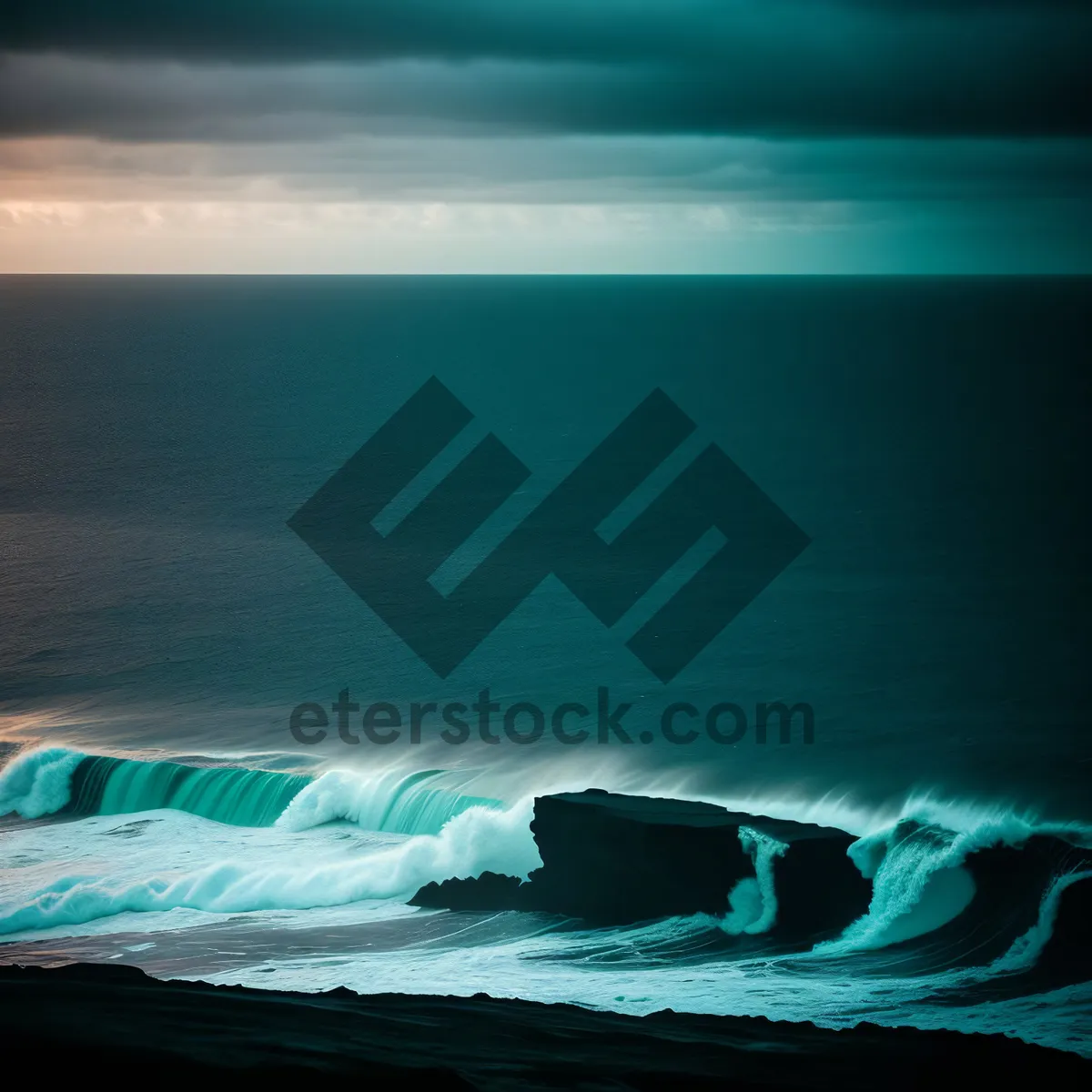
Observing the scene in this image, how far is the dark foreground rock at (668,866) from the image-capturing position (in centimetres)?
2833

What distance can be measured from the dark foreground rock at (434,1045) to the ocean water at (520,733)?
14.0 feet

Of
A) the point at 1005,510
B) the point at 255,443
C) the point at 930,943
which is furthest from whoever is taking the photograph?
the point at 255,443

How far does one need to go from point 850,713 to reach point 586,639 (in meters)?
12.3

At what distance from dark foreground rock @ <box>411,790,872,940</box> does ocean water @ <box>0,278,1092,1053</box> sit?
468 millimetres

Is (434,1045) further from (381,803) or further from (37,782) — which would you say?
(37,782)

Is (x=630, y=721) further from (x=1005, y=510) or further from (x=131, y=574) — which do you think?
(x=1005, y=510)

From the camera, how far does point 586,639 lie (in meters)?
51.2

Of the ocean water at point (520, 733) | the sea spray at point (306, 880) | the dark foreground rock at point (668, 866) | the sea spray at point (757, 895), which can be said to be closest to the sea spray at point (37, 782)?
the ocean water at point (520, 733)

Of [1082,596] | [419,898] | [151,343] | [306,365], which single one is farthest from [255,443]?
[151,343]

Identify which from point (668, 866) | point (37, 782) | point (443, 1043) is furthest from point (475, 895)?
point (37, 782)

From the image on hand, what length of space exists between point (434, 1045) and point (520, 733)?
23072 millimetres

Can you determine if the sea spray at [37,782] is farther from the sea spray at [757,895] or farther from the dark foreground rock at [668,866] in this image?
the sea spray at [757,895]

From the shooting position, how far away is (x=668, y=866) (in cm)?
2917

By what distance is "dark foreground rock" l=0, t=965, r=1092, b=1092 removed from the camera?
1625 centimetres
